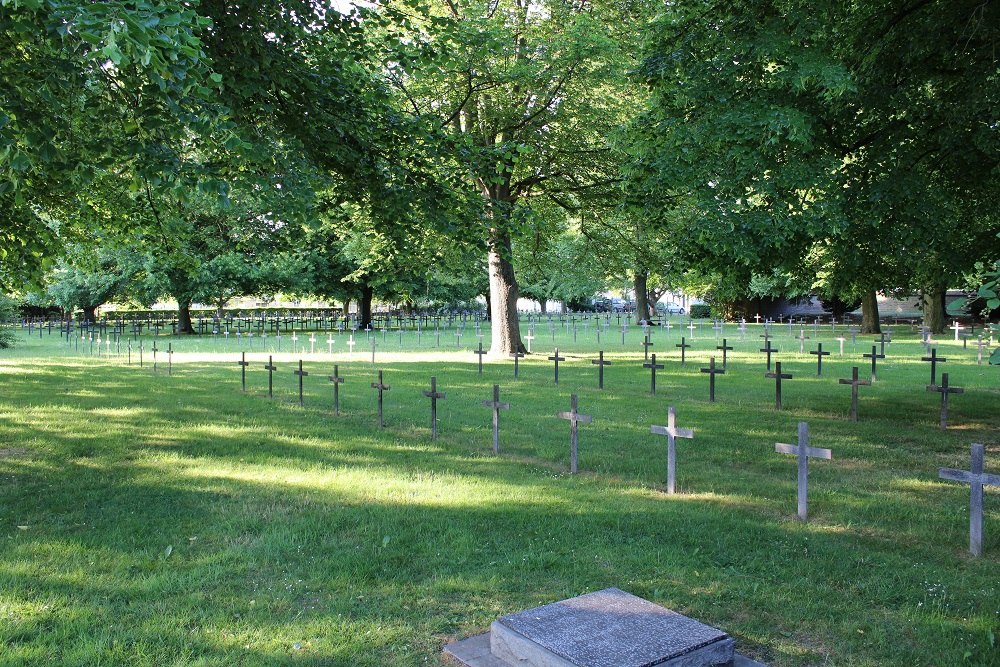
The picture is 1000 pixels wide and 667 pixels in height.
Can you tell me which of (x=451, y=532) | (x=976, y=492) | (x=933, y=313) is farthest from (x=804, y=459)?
(x=933, y=313)

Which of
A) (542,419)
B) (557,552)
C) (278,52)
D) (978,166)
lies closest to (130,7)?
(278,52)

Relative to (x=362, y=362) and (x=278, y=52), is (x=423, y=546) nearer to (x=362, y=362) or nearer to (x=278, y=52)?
(x=278, y=52)

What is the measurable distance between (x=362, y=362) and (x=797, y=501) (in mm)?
17205

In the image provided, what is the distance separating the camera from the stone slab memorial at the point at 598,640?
Answer: 3867mm

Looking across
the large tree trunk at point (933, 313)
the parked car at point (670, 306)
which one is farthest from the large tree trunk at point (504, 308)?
the parked car at point (670, 306)

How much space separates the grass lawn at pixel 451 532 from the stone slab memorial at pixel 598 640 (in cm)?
32

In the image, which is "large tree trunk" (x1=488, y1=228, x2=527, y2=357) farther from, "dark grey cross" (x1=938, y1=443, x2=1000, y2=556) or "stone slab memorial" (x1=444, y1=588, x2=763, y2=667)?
"stone slab memorial" (x1=444, y1=588, x2=763, y2=667)

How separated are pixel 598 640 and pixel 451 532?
96.9 inches

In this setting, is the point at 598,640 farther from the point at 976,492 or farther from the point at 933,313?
the point at 933,313

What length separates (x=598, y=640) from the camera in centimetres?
403

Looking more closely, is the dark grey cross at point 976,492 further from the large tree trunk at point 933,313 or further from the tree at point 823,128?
the large tree trunk at point 933,313

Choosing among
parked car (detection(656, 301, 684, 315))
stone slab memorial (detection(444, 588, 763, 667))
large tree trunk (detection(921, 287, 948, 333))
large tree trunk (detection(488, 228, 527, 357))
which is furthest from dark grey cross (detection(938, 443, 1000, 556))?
parked car (detection(656, 301, 684, 315))

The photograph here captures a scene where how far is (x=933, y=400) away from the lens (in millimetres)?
14484

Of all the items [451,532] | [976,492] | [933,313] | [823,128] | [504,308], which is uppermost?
[823,128]
